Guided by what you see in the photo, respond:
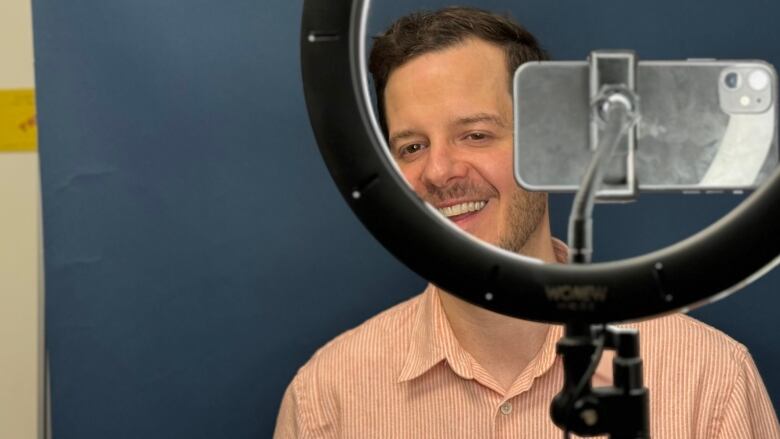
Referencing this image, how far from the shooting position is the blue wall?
1.34 meters

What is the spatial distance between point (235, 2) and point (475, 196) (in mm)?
449

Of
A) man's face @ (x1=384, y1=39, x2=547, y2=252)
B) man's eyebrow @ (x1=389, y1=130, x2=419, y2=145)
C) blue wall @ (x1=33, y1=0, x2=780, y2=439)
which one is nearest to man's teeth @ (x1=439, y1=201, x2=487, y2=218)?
man's face @ (x1=384, y1=39, x2=547, y2=252)

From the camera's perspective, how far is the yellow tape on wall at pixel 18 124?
1407 millimetres

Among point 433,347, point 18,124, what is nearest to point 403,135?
point 433,347

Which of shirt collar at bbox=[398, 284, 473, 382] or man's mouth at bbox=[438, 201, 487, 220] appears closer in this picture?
man's mouth at bbox=[438, 201, 487, 220]

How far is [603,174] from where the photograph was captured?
455 millimetres

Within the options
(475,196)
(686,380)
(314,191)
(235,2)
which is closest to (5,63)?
(235,2)

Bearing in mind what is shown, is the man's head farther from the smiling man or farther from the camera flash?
the camera flash

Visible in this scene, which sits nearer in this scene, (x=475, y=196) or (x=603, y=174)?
(x=603, y=174)

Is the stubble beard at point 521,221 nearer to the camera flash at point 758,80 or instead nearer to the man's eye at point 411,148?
the man's eye at point 411,148

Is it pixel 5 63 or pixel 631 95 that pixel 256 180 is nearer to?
pixel 5 63

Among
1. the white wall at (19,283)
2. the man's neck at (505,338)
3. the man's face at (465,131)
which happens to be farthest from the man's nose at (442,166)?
the white wall at (19,283)

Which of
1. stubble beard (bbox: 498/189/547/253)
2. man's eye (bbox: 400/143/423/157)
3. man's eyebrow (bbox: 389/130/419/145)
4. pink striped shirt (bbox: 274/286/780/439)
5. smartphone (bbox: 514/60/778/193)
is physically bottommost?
pink striped shirt (bbox: 274/286/780/439)

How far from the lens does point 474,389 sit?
1.23 meters
